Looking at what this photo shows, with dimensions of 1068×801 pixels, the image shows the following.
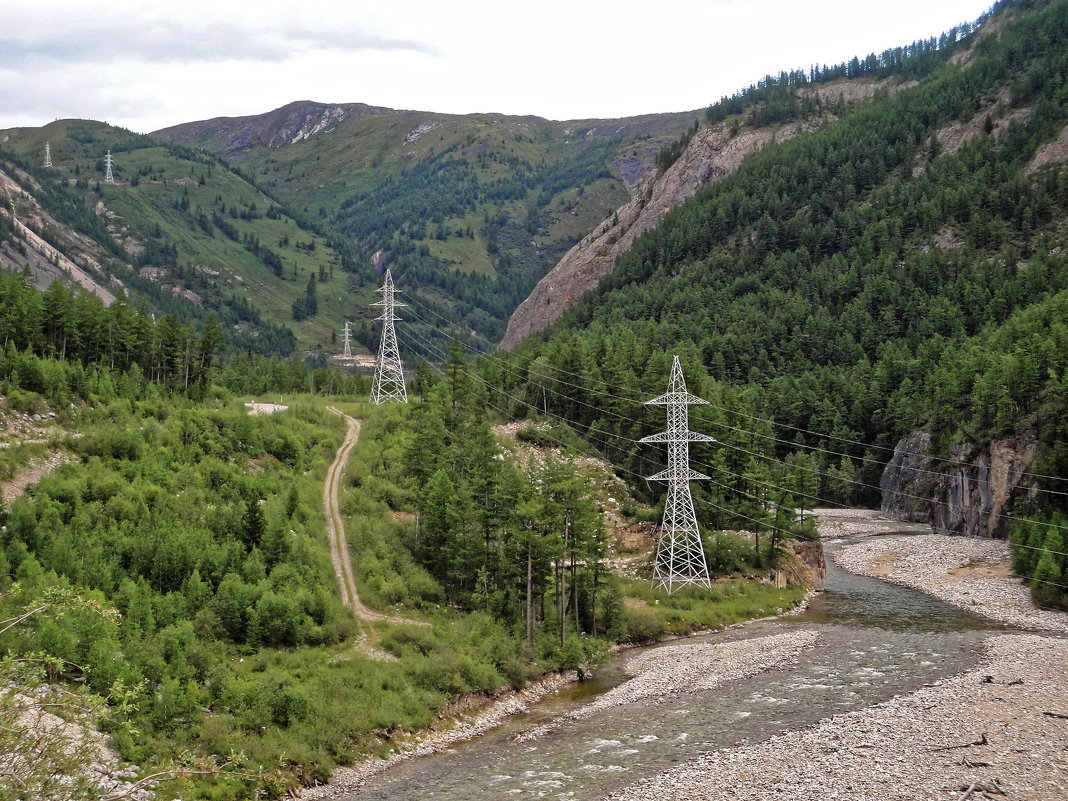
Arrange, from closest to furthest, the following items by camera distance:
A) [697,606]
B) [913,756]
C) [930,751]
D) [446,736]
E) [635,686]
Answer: [913,756]
[930,751]
[446,736]
[635,686]
[697,606]

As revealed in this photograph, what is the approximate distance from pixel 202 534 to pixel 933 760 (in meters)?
38.9

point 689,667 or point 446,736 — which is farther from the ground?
point 689,667

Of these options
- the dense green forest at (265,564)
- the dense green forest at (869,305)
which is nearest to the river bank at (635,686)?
the dense green forest at (265,564)

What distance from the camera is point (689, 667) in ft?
170

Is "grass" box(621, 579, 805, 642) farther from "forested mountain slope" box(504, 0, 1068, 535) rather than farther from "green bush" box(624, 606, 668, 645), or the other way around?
"forested mountain slope" box(504, 0, 1068, 535)

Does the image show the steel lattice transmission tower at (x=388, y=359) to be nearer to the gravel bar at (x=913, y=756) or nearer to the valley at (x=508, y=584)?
the valley at (x=508, y=584)

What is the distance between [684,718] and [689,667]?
29.8ft

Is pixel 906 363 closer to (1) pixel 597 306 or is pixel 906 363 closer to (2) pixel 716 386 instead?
(2) pixel 716 386

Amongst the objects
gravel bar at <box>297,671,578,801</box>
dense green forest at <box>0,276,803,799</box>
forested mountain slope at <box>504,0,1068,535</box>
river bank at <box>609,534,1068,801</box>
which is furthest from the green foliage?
gravel bar at <box>297,671,578,801</box>

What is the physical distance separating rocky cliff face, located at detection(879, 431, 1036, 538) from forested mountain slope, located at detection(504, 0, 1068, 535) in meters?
1.20

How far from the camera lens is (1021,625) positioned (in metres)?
59.8

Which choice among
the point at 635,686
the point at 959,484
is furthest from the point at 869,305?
the point at 635,686

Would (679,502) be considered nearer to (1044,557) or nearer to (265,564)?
(1044,557)

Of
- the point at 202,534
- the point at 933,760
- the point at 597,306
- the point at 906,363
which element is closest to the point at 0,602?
the point at 202,534
